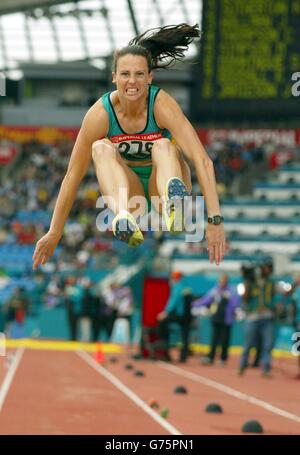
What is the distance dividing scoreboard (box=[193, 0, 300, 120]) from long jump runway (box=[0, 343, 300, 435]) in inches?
264

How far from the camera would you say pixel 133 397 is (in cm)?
1562

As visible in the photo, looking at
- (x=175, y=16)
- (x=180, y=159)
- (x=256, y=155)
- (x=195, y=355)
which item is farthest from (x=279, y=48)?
(x=180, y=159)

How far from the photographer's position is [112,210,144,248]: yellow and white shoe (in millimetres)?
6629

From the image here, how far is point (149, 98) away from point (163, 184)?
484 millimetres

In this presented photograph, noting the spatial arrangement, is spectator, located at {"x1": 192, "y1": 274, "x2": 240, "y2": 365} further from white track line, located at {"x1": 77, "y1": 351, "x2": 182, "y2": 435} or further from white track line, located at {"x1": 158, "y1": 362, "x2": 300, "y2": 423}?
white track line, located at {"x1": 77, "y1": 351, "x2": 182, "y2": 435}

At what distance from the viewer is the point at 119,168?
7082mm

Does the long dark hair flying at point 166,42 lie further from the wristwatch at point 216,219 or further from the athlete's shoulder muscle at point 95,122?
the wristwatch at point 216,219

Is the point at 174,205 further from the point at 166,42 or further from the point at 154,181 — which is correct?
the point at 166,42

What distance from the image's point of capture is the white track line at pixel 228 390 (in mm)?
13891

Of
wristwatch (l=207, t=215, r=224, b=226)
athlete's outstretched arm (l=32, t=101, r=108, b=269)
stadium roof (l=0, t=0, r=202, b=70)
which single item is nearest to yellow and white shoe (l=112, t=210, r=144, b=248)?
wristwatch (l=207, t=215, r=224, b=226)

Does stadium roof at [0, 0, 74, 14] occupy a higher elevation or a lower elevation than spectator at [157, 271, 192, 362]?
higher

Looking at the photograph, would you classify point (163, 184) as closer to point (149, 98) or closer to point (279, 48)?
point (149, 98)

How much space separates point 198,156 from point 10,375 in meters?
11.9

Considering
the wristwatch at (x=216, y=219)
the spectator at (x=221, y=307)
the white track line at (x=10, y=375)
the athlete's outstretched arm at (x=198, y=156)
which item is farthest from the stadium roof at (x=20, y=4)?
the spectator at (x=221, y=307)
